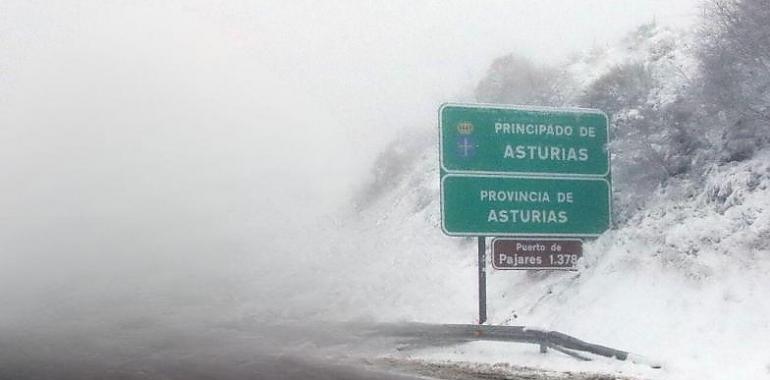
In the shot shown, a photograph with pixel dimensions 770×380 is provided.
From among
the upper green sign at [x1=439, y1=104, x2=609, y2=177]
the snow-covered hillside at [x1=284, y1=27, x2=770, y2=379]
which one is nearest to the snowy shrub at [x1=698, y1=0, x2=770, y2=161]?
the snow-covered hillside at [x1=284, y1=27, x2=770, y2=379]

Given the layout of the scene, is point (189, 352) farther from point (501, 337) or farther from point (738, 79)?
point (738, 79)

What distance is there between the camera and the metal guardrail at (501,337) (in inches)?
506

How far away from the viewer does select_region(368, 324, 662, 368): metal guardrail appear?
42.2ft

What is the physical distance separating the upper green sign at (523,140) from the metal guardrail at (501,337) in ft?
13.3

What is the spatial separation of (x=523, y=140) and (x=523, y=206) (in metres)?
1.58

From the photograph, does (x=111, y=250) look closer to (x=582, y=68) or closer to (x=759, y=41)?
(x=582, y=68)

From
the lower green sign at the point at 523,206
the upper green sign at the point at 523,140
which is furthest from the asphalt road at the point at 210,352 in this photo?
the upper green sign at the point at 523,140

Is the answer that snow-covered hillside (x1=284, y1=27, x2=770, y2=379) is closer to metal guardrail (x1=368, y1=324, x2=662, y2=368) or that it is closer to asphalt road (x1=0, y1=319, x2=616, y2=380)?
metal guardrail (x1=368, y1=324, x2=662, y2=368)

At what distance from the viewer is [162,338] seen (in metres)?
19.7

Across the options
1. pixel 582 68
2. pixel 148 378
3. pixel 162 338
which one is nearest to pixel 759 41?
pixel 148 378

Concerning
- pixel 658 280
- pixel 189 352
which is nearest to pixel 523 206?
pixel 658 280

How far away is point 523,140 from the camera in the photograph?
18.6 meters

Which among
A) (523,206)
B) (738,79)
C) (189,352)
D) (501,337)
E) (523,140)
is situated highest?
(738,79)

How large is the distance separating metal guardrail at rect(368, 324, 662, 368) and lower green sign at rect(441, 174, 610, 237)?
2.91m
